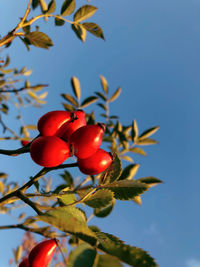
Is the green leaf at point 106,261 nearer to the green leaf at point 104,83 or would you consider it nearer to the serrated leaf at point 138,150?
the serrated leaf at point 138,150

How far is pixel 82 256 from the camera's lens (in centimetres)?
70

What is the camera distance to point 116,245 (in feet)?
2.14

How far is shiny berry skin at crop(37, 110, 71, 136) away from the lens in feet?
3.68

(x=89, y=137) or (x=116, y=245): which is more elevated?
(x=89, y=137)

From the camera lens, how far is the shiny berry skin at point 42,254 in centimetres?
104

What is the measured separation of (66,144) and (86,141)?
0.11 metres

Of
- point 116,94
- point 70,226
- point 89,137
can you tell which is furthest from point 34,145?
point 116,94

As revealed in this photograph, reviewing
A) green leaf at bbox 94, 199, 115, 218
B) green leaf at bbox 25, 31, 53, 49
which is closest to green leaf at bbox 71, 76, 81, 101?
green leaf at bbox 25, 31, 53, 49

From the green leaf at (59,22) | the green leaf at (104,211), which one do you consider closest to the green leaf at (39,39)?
the green leaf at (59,22)

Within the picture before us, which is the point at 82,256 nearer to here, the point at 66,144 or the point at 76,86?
the point at 66,144

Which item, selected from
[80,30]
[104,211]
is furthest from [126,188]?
[80,30]

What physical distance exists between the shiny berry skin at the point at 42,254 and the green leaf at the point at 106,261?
43cm

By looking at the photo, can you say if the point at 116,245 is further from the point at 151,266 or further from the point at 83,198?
the point at 83,198

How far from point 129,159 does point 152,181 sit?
31.4 inches
